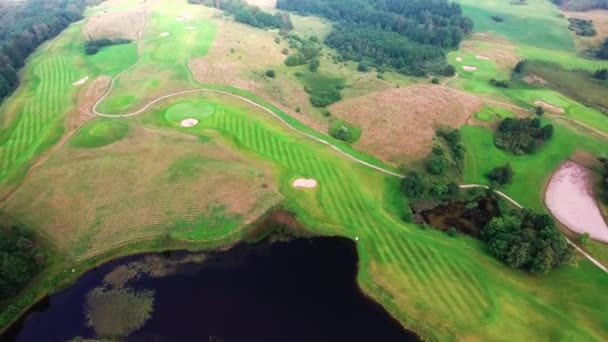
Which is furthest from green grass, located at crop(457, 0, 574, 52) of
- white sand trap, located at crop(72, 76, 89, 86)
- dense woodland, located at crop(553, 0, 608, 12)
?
white sand trap, located at crop(72, 76, 89, 86)

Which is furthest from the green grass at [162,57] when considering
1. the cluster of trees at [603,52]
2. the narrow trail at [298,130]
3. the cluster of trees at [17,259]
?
the cluster of trees at [603,52]

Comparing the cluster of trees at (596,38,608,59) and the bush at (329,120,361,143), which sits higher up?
the cluster of trees at (596,38,608,59)

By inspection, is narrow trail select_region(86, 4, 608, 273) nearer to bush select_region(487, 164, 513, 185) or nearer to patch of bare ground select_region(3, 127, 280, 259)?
bush select_region(487, 164, 513, 185)

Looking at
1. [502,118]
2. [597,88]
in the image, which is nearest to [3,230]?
[502,118]

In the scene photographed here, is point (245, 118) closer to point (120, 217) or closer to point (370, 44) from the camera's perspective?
point (120, 217)

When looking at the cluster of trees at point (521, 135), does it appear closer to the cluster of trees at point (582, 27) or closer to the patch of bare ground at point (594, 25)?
the patch of bare ground at point (594, 25)

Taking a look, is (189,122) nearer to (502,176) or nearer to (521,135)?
(502,176)
